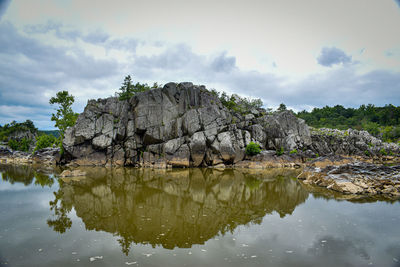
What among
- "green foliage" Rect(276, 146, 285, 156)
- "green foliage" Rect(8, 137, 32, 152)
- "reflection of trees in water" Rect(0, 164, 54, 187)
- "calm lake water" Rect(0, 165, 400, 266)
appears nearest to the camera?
"calm lake water" Rect(0, 165, 400, 266)

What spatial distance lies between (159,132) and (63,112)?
81.9 feet

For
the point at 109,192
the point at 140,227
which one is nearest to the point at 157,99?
the point at 109,192

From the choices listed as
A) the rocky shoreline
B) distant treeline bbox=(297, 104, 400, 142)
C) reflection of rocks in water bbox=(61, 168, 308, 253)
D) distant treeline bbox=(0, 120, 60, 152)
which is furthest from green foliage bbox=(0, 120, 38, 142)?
distant treeline bbox=(297, 104, 400, 142)

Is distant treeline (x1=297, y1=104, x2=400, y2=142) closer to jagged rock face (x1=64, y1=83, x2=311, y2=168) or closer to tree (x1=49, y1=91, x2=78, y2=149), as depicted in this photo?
jagged rock face (x1=64, y1=83, x2=311, y2=168)

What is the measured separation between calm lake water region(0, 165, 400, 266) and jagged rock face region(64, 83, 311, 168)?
2026 cm

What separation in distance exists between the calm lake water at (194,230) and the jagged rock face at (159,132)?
20.3 metres

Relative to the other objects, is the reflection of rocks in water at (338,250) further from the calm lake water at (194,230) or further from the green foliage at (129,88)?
the green foliage at (129,88)

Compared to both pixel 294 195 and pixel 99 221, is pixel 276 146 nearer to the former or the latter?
pixel 294 195

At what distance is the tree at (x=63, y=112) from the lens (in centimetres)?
4788

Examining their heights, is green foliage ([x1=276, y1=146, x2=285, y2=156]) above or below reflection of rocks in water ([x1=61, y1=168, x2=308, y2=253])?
above

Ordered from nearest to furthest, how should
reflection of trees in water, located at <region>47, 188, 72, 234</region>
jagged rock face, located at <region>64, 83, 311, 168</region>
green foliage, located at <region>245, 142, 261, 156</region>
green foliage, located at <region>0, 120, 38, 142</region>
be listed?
1. reflection of trees in water, located at <region>47, 188, 72, 234</region>
2. jagged rock face, located at <region>64, 83, 311, 168</region>
3. green foliage, located at <region>245, 142, 261, 156</region>
4. green foliage, located at <region>0, 120, 38, 142</region>

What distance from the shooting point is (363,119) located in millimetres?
95125

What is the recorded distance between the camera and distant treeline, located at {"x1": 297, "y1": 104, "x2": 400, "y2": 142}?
256ft

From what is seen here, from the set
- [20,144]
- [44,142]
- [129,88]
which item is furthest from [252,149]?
[20,144]
